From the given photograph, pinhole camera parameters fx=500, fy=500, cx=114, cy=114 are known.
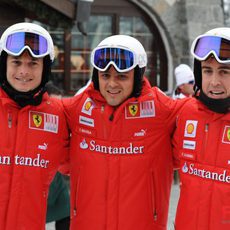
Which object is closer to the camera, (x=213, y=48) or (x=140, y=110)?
(x=213, y=48)

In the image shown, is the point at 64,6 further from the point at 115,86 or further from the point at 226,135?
the point at 226,135

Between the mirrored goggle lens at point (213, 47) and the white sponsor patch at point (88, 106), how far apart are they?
2.58ft

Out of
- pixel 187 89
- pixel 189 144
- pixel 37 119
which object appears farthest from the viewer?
pixel 187 89

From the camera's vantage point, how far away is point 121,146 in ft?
10.8

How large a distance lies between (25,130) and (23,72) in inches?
14.4

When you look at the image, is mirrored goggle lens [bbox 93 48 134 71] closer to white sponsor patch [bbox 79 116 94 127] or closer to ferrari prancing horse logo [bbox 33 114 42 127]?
white sponsor patch [bbox 79 116 94 127]

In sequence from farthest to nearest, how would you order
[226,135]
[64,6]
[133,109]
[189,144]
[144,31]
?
[144,31] → [64,6] → [133,109] → [189,144] → [226,135]

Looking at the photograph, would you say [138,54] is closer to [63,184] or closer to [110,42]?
[110,42]

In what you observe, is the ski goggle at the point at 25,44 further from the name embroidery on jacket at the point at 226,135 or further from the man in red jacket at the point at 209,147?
the name embroidery on jacket at the point at 226,135

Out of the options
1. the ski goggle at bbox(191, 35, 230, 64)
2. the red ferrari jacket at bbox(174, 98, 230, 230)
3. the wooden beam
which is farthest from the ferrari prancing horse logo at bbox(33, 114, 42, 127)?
the wooden beam

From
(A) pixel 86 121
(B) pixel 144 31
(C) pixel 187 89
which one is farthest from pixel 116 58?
(B) pixel 144 31

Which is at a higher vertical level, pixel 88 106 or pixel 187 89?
pixel 187 89

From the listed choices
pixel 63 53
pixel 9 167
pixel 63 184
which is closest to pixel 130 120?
pixel 9 167

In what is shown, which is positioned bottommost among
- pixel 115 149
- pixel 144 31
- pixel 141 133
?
pixel 115 149
